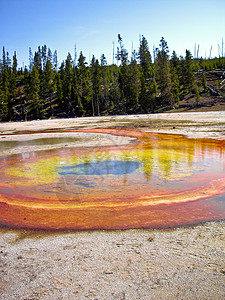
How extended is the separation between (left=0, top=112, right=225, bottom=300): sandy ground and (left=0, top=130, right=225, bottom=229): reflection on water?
545 mm

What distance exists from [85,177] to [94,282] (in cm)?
498

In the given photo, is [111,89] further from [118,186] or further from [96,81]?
[118,186]

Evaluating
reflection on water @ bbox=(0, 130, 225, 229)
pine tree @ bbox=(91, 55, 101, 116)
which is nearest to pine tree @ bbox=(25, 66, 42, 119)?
pine tree @ bbox=(91, 55, 101, 116)

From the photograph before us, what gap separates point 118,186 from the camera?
6.92 meters

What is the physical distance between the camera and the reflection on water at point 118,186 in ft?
16.1

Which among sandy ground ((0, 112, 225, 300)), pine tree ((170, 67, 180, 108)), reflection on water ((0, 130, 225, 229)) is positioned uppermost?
pine tree ((170, 67, 180, 108))

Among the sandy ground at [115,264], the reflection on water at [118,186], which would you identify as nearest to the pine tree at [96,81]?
the reflection on water at [118,186]

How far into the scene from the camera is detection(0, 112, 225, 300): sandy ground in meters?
2.79

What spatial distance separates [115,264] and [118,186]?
3700 mm

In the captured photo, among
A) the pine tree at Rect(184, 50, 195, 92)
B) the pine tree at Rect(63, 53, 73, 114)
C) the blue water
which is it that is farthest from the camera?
the pine tree at Rect(63, 53, 73, 114)

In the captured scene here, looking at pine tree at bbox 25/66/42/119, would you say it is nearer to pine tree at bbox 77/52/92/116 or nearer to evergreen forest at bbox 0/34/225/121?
evergreen forest at bbox 0/34/225/121

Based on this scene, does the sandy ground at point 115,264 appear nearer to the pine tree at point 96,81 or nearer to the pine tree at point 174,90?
the pine tree at point 174,90

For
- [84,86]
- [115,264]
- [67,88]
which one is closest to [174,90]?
[84,86]

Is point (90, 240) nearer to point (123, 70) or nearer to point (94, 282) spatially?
point (94, 282)
